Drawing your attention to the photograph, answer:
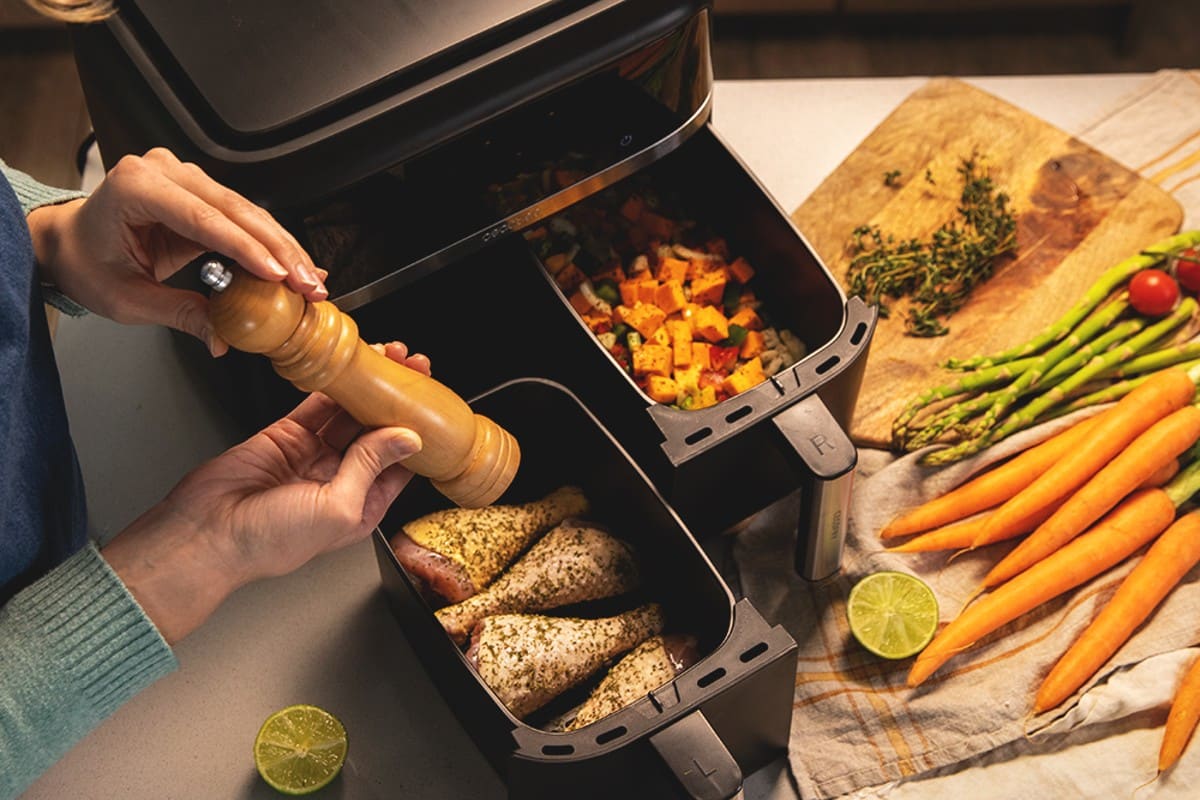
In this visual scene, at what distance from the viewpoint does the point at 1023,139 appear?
5.89 ft

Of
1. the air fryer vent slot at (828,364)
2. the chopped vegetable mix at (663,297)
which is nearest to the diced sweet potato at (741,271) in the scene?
the chopped vegetable mix at (663,297)

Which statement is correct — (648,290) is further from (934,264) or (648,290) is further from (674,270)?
(934,264)

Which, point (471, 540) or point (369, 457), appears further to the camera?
point (471, 540)

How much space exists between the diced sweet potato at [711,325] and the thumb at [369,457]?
534 millimetres

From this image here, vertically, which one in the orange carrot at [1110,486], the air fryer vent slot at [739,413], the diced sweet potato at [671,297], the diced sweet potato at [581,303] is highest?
the diced sweet potato at [581,303]

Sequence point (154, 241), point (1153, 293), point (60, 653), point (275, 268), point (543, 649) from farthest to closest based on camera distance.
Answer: point (1153, 293)
point (543, 649)
point (154, 241)
point (60, 653)
point (275, 268)

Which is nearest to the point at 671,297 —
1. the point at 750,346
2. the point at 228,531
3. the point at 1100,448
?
the point at 750,346

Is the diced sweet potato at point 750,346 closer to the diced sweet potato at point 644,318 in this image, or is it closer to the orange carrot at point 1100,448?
the diced sweet potato at point 644,318

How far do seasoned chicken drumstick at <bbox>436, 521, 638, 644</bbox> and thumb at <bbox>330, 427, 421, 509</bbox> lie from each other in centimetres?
28

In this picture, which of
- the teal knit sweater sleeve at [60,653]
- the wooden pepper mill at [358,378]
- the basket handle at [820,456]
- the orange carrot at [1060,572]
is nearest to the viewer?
the wooden pepper mill at [358,378]

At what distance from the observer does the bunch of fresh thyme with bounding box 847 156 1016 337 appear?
166 centimetres

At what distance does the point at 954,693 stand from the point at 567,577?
1.44ft

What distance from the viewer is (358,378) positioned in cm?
105

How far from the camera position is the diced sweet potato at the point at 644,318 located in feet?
5.09
